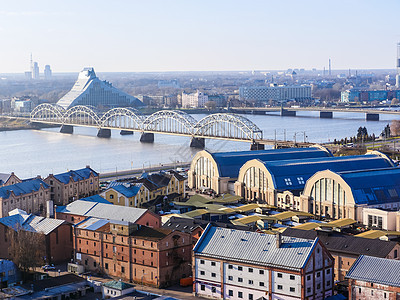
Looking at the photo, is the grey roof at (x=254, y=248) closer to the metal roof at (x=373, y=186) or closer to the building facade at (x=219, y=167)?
the metal roof at (x=373, y=186)

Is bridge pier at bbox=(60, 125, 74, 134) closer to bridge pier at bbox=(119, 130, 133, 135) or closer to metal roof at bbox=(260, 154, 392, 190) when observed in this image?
bridge pier at bbox=(119, 130, 133, 135)

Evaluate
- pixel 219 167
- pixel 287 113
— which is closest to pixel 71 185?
pixel 219 167

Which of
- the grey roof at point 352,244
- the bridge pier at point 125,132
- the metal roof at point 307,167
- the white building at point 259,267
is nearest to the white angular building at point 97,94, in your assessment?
the bridge pier at point 125,132

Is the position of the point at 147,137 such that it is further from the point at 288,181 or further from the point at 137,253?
the point at 137,253

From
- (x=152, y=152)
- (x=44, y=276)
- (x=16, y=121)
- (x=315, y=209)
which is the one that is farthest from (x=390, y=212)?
(x=16, y=121)

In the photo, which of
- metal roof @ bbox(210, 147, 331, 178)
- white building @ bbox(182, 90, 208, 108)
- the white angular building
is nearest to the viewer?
metal roof @ bbox(210, 147, 331, 178)

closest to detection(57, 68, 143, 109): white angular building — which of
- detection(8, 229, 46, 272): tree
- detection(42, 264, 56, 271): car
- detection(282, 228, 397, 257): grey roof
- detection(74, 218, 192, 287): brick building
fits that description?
detection(8, 229, 46, 272): tree
